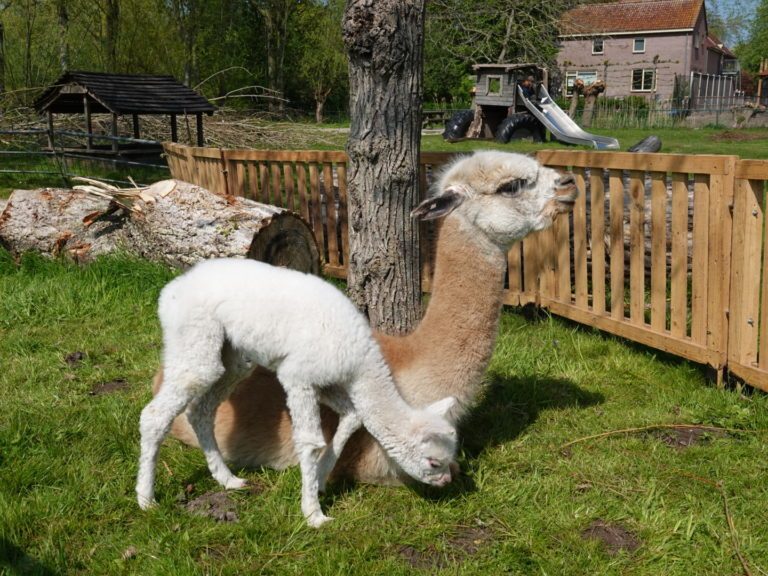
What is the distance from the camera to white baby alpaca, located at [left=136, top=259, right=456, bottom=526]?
321 cm

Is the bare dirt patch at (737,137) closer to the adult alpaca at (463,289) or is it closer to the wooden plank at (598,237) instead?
the wooden plank at (598,237)

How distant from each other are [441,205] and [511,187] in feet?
1.17

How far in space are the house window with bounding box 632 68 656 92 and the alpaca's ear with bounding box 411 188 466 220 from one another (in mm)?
57713

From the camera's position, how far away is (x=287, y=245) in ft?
22.8

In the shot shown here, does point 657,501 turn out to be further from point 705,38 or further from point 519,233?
point 705,38

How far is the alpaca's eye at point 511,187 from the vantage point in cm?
370

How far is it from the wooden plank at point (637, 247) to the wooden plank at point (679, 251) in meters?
0.36

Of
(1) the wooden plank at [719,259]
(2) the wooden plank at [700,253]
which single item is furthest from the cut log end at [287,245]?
(1) the wooden plank at [719,259]

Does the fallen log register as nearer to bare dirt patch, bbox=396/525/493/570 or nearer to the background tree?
bare dirt patch, bbox=396/525/493/570

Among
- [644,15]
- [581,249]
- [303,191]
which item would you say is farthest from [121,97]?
[644,15]

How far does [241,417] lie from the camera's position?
153 inches

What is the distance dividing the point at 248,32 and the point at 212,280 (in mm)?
40928

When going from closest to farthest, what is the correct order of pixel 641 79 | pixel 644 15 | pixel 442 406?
pixel 442 406
pixel 641 79
pixel 644 15

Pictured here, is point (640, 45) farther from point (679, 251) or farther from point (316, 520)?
point (316, 520)
